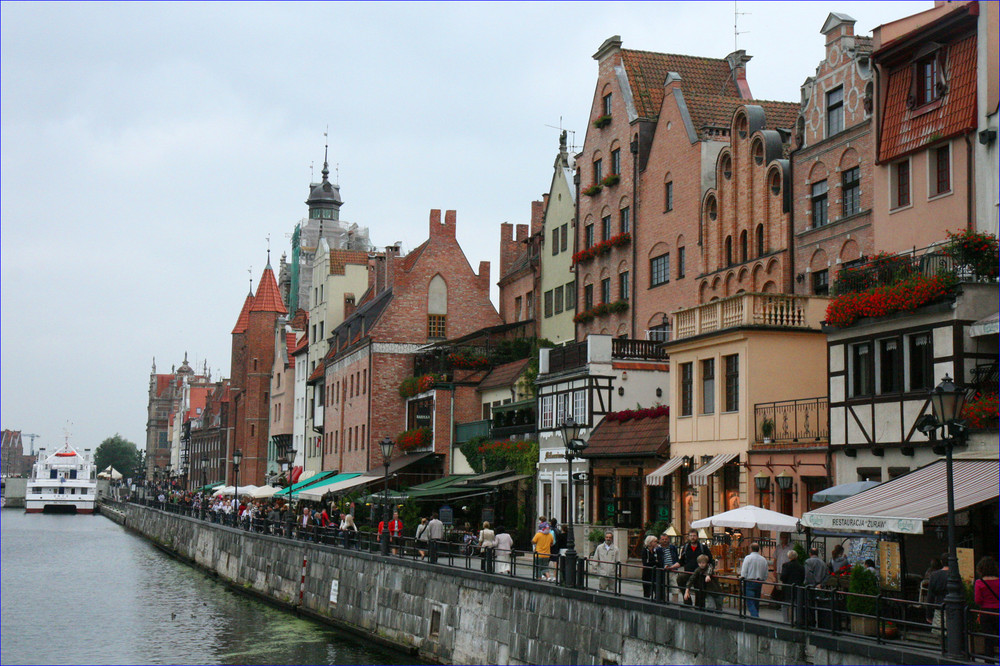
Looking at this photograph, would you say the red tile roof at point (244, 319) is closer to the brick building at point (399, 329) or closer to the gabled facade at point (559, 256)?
the brick building at point (399, 329)

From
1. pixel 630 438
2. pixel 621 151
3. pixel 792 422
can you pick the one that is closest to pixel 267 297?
pixel 621 151

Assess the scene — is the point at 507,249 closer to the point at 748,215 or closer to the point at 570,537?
the point at 748,215

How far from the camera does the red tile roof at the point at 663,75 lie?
4216 cm

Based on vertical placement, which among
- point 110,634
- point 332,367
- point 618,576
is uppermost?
point 332,367

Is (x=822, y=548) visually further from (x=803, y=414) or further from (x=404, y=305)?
(x=404, y=305)

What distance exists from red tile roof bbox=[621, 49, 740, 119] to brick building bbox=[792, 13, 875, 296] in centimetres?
950

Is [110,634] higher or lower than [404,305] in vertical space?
lower

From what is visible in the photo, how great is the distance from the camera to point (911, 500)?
19.0 m

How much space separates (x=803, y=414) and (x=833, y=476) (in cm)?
259

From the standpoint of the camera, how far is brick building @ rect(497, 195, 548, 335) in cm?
5197

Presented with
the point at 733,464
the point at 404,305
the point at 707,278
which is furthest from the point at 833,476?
the point at 404,305

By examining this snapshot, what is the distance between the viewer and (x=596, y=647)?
21.0 meters

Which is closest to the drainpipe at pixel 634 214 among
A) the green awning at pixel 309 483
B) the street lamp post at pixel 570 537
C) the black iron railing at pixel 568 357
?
the black iron railing at pixel 568 357

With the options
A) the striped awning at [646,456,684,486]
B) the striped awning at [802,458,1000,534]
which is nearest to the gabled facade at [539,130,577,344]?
the striped awning at [646,456,684,486]
